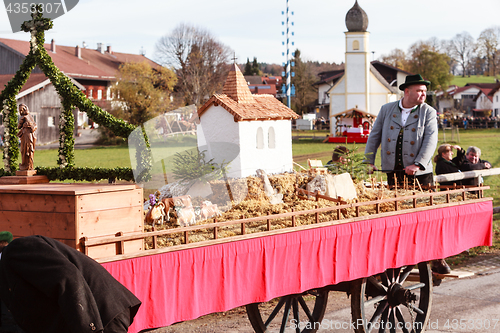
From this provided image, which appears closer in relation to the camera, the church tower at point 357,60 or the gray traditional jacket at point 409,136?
the gray traditional jacket at point 409,136

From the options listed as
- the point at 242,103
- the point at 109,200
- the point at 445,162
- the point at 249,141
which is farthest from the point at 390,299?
the point at 242,103

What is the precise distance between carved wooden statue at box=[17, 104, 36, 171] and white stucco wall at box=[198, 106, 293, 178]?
2.46m

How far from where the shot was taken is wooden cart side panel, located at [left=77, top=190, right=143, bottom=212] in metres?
3.42

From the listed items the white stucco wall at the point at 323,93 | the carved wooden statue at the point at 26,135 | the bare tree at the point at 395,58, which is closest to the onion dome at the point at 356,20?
the white stucco wall at the point at 323,93

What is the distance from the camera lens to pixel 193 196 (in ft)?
17.6

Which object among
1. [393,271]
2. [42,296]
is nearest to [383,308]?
[393,271]

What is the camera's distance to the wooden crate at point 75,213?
3391mm

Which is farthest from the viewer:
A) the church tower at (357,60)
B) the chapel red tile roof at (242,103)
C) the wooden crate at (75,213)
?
the church tower at (357,60)

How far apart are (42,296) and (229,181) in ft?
10.7

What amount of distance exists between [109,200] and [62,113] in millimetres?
6857

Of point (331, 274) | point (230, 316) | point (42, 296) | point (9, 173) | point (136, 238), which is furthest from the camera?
point (9, 173)

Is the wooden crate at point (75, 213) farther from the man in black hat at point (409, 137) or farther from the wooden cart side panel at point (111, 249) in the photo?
the man in black hat at point (409, 137)

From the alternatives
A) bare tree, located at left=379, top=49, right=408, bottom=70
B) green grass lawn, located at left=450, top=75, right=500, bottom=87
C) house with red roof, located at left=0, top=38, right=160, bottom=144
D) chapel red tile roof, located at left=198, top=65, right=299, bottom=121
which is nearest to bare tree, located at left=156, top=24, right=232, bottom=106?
house with red roof, located at left=0, top=38, right=160, bottom=144

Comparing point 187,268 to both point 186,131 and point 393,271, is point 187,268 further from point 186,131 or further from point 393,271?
point 393,271
